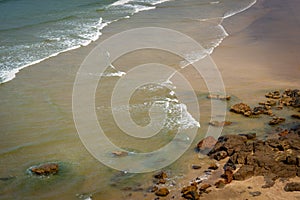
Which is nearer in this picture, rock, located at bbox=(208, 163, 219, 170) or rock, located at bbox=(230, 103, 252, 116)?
rock, located at bbox=(208, 163, 219, 170)

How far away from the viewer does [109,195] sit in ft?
29.0

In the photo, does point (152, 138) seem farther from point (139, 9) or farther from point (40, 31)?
point (139, 9)

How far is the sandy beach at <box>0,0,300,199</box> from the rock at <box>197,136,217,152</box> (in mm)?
263

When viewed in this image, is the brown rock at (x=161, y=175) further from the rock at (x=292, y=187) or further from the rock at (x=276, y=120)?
the rock at (x=276, y=120)

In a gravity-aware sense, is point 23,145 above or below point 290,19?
below

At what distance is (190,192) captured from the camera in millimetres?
8500

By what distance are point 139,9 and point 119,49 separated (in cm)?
1227

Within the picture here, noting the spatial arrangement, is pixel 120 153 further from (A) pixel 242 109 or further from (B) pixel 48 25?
(B) pixel 48 25

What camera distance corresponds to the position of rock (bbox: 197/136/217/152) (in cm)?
1042

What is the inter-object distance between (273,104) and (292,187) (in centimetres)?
489

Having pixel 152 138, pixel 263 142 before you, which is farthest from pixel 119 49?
pixel 263 142

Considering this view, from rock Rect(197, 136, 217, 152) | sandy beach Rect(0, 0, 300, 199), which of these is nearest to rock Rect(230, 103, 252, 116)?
sandy beach Rect(0, 0, 300, 199)

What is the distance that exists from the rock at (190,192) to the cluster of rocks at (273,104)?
4.00 m

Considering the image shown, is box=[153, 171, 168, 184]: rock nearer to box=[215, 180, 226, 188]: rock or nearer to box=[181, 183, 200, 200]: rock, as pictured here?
box=[181, 183, 200, 200]: rock
